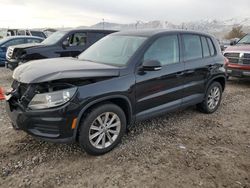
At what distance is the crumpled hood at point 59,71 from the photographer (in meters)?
3.32

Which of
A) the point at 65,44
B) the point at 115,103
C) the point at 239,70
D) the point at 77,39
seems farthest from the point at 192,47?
the point at 77,39

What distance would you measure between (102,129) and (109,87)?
0.62 metres

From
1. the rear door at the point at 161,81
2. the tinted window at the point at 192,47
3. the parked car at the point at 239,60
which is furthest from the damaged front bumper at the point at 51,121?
the parked car at the point at 239,60

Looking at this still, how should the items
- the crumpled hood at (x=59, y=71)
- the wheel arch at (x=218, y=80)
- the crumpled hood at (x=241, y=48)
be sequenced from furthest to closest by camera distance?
1. the crumpled hood at (x=241, y=48)
2. the wheel arch at (x=218, y=80)
3. the crumpled hood at (x=59, y=71)

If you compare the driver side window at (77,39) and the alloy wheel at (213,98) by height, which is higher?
the driver side window at (77,39)

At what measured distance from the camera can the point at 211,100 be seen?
5758 millimetres

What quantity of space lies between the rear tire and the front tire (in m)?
2.48

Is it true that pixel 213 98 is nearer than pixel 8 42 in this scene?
Yes

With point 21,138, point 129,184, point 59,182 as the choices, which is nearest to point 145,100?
point 129,184

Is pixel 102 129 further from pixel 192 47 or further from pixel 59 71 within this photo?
pixel 192 47

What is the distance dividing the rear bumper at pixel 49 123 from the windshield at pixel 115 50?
4.11 feet

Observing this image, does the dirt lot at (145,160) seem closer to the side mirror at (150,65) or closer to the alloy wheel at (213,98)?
the alloy wheel at (213,98)

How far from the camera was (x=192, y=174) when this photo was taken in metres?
3.34

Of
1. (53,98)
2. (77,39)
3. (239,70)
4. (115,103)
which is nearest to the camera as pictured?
(53,98)
